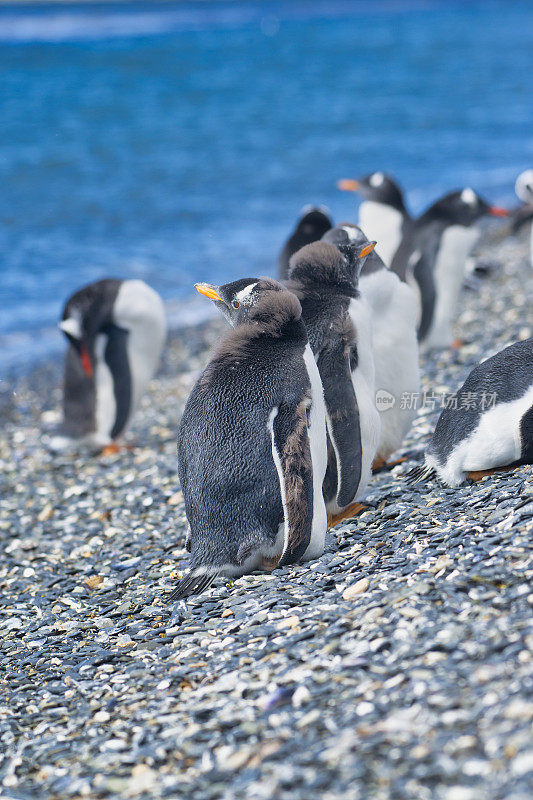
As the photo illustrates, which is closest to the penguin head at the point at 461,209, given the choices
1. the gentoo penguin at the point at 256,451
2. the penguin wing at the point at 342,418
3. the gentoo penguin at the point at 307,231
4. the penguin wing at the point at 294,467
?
the gentoo penguin at the point at 307,231

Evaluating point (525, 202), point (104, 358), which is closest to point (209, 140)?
point (525, 202)

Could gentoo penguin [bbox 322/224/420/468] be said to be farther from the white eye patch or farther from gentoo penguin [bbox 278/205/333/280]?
the white eye patch

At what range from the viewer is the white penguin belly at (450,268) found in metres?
6.55

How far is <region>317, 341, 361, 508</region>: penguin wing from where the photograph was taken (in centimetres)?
339

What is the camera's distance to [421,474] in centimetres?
352

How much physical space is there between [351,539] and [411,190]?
1305 centimetres

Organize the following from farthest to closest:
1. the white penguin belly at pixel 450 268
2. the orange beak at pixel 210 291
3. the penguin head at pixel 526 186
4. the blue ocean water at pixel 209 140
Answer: the blue ocean water at pixel 209 140 → the penguin head at pixel 526 186 → the white penguin belly at pixel 450 268 → the orange beak at pixel 210 291

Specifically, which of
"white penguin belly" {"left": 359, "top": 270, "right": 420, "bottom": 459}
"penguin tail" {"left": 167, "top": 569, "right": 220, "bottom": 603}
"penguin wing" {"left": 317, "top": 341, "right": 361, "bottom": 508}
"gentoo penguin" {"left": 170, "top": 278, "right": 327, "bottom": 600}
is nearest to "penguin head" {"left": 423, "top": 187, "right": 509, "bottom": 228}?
"white penguin belly" {"left": 359, "top": 270, "right": 420, "bottom": 459}

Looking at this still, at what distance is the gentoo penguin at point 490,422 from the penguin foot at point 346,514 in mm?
300

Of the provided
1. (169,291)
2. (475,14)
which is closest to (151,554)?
(169,291)

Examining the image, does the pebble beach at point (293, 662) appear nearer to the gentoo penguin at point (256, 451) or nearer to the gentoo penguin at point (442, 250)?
the gentoo penguin at point (256, 451)

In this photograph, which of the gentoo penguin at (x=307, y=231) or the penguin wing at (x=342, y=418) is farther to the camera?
the gentoo penguin at (x=307, y=231)

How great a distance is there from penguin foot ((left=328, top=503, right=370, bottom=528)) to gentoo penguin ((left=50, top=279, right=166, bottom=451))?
8.68ft

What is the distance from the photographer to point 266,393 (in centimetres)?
299
